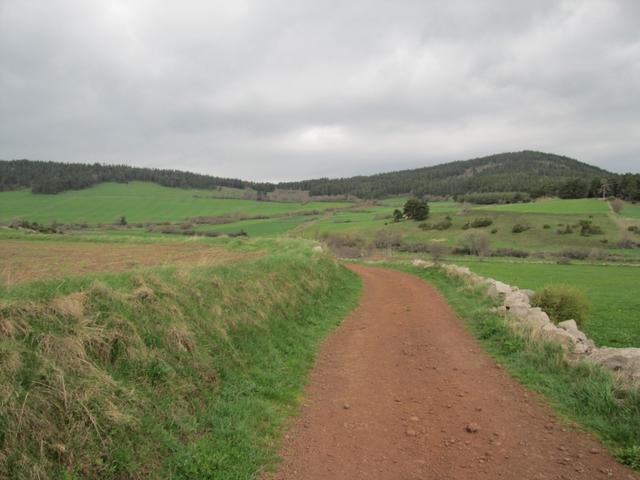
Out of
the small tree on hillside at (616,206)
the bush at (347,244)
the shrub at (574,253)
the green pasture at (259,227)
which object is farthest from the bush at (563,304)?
the small tree on hillside at (616,206)

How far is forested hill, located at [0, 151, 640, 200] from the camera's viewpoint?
118562 millimetres

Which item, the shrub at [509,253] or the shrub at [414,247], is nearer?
the shrub at [509,253]

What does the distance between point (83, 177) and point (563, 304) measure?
148 meters

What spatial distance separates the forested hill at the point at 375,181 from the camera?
389 feet

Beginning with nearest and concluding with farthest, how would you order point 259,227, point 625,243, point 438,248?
point 625,243
point 438,248
point 259,227

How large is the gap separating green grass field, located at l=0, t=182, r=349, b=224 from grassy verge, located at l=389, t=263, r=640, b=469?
91559 millimetres

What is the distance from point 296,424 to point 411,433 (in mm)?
1848

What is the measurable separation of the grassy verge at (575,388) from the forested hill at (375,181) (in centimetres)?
12450

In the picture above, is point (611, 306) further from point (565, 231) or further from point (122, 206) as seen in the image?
point (122, 206)

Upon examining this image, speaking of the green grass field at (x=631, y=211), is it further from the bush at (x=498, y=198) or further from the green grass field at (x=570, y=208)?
the bush at (x=498, y=198)

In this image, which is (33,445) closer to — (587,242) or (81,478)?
(81,478)

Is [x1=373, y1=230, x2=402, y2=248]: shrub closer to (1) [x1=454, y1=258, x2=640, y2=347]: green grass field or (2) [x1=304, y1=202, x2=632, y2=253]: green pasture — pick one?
(2) [x1=304, y1=202, x2=632, y2=253]: green pasture

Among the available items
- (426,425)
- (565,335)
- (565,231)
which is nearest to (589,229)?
(565,231)

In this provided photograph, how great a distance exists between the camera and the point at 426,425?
6270 mm
